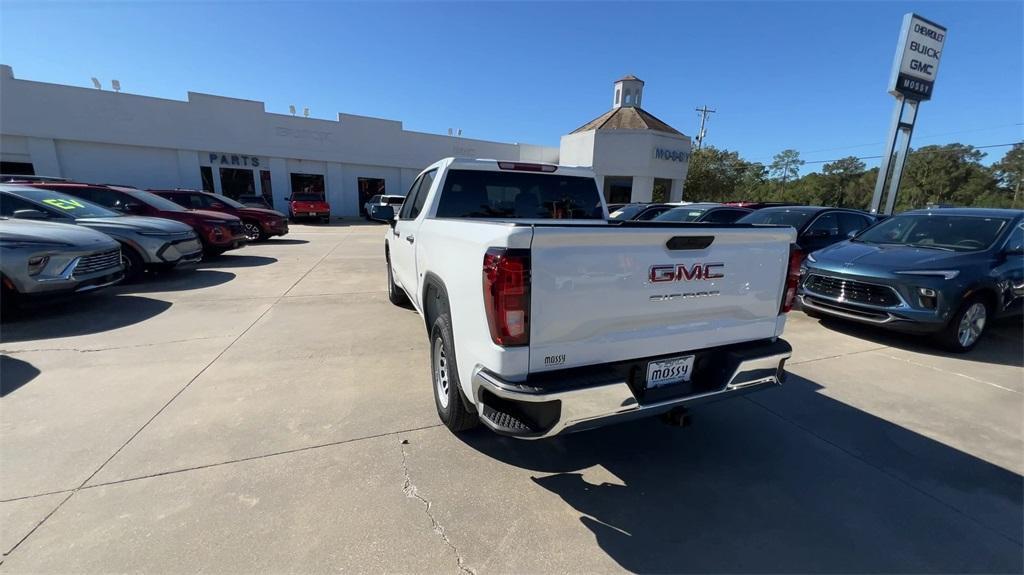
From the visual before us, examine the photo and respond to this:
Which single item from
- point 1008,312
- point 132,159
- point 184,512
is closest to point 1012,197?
point 1008,312

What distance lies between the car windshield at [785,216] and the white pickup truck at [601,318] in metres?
6.24

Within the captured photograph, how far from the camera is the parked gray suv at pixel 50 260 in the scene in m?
4.75

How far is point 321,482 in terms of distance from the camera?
244 cm

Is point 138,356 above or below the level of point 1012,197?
below

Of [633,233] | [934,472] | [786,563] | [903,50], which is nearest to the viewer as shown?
[786,563]

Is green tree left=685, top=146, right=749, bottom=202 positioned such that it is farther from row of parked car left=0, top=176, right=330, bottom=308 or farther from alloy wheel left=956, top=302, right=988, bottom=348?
row of parked car left=0, top=176, right=330, bottom=308

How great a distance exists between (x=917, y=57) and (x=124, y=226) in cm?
2495

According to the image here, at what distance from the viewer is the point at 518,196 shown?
13.8 feet

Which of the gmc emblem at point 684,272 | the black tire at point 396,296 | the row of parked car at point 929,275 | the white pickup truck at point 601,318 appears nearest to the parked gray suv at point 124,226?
the black tire at point 396,296

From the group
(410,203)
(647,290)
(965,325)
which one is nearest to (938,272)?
(965,325)

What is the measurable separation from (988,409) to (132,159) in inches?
1239

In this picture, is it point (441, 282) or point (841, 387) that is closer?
point (441, 282)

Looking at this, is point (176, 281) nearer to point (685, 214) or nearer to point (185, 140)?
point (685, 214)

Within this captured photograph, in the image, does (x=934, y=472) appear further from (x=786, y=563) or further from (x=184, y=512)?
(x=184, y=512)
